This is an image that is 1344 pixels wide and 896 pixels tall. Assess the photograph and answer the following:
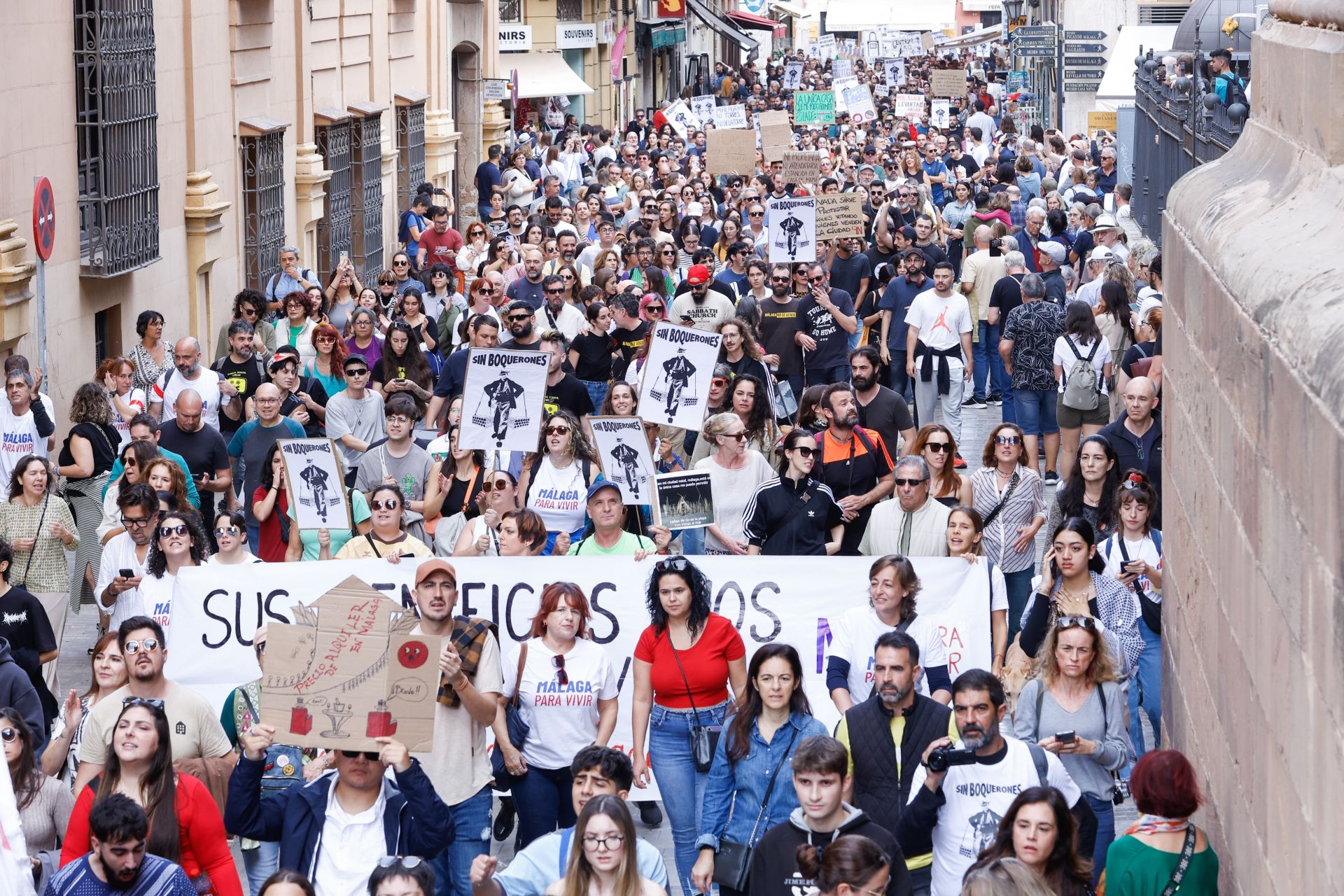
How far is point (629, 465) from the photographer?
10602 mm

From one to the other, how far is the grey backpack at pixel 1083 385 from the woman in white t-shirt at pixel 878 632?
571cm

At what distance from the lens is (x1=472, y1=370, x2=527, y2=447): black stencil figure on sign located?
1123cm

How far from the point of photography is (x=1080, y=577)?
29.0 feet

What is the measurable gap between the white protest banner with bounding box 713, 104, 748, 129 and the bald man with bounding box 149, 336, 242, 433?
73.9 feet

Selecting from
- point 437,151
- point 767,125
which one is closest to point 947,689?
point 767,125

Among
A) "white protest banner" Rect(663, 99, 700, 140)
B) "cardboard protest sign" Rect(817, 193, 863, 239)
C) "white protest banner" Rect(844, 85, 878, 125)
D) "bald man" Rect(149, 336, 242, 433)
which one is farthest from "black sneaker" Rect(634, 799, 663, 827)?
"white protest banner" Rect(844, 85, 878, 125)

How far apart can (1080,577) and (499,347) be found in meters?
4.23

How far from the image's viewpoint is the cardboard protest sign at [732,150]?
96.0 ft

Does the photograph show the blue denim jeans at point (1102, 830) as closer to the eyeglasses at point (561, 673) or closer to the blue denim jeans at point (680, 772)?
the blue denim jeans at point (680, 772)

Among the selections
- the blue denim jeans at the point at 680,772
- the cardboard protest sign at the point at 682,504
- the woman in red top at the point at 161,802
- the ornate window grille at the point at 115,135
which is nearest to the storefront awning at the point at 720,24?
the ornate window grille at the point at 115,135

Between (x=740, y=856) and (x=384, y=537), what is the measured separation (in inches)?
121

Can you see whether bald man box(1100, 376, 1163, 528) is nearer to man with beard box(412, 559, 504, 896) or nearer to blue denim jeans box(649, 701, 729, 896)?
blue denim jeans box(649, 701, 729, 896)

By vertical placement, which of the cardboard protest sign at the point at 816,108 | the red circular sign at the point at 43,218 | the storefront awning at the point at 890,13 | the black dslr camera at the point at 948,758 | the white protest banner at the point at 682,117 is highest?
the red circular sign at the point at 43,218

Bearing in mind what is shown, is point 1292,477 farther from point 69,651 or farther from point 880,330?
point 880,330
